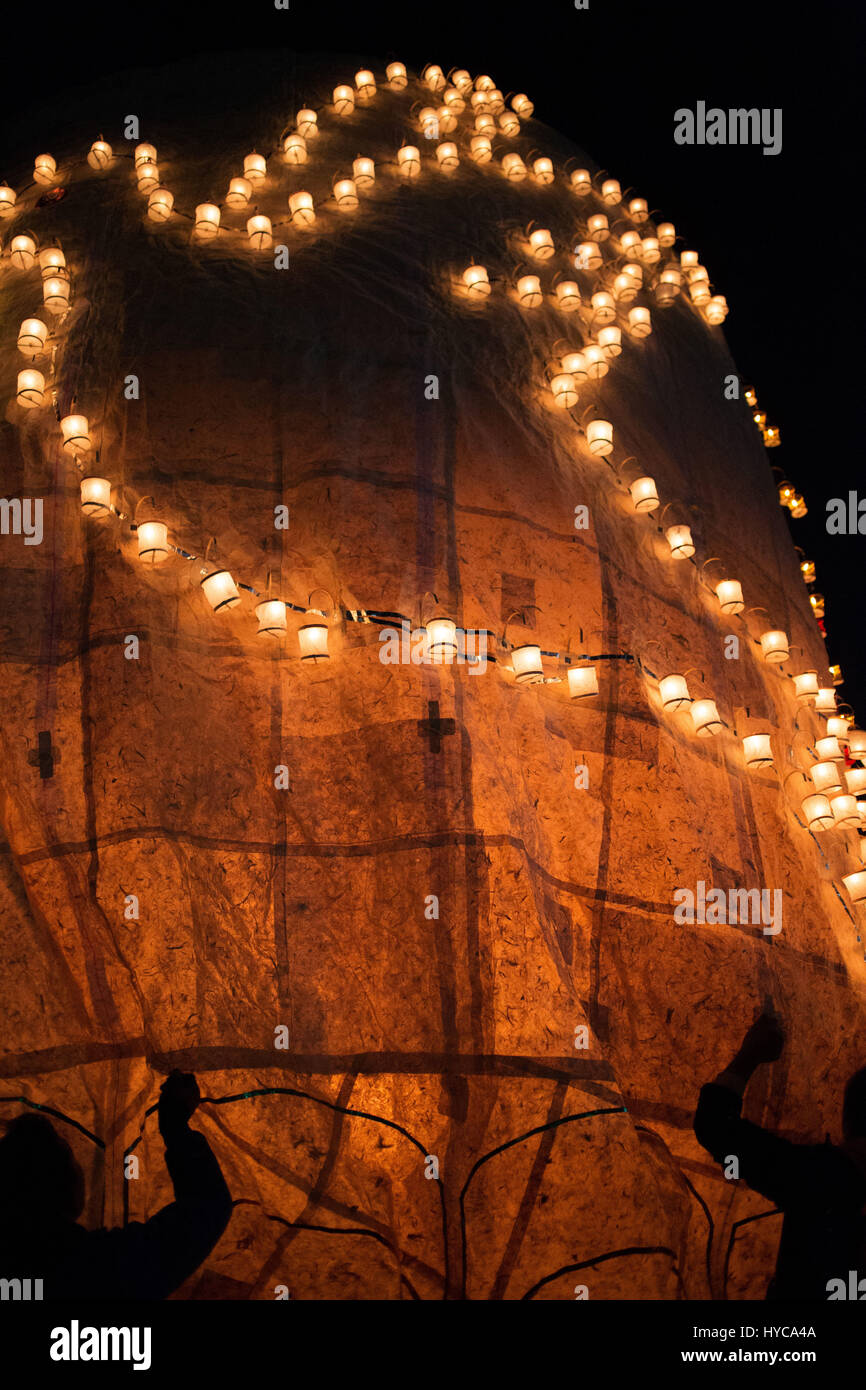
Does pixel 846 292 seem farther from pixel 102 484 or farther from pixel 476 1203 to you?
pixel 476 1203

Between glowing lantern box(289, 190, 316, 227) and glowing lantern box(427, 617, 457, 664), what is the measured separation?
2948mm

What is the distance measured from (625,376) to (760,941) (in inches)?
132

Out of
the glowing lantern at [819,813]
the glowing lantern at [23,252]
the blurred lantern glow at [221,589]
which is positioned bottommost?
the glowing lantern at [819,813]

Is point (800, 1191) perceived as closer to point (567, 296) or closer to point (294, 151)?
point (567, 296)

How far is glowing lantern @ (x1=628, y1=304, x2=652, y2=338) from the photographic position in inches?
192

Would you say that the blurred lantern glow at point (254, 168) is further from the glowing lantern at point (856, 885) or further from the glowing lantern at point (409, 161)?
the glowing lantern at point (856, 885)

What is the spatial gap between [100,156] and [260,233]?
1.62 m

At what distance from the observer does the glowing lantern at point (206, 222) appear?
4.26 metres

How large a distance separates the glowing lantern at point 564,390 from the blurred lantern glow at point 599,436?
205 mm

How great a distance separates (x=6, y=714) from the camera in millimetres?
2805

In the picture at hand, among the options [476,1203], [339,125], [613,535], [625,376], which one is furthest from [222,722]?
[339,125]

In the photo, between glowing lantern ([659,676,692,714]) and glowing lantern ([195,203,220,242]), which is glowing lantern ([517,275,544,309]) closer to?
glowing lantern ([195,203,220,242])

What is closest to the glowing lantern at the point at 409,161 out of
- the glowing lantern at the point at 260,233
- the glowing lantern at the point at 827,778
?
the glowing lantern at the point at 260,233

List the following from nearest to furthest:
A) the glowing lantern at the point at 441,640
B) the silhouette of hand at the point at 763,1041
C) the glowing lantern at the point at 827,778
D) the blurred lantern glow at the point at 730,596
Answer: the silhouette of hand at the point at 763,1041
the glowing lantern at the point at 441,640
the glowing lantern at the point at 827,778
the blurred lantern glow at the point at 730,596
